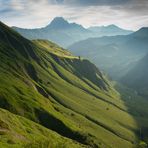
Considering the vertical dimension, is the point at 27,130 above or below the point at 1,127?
below

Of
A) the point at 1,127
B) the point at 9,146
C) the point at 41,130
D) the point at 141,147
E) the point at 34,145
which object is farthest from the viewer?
the point at 41,130

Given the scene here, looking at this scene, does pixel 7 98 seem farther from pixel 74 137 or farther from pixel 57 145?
pixel 57 145

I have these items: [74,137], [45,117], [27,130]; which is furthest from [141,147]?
[45,117]

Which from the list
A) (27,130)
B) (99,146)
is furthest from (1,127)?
(99,146)

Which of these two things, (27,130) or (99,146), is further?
(99,146)

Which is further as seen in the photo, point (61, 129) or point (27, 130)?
point (61, 129)

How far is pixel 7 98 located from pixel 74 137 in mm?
46207

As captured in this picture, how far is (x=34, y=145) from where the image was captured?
2509 inches

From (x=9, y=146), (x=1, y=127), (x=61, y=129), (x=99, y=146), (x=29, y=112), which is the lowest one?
(x=99, y=146)

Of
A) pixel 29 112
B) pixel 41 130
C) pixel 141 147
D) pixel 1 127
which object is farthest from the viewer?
pixel 29 112

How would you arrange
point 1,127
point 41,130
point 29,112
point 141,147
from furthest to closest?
point 29,112 < point 41,130 < point 141,147 < point 1,127

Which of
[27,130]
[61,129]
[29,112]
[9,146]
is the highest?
[9,146]

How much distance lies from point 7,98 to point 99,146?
63.5 meters

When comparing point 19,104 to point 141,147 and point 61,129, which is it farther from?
point 141,147
